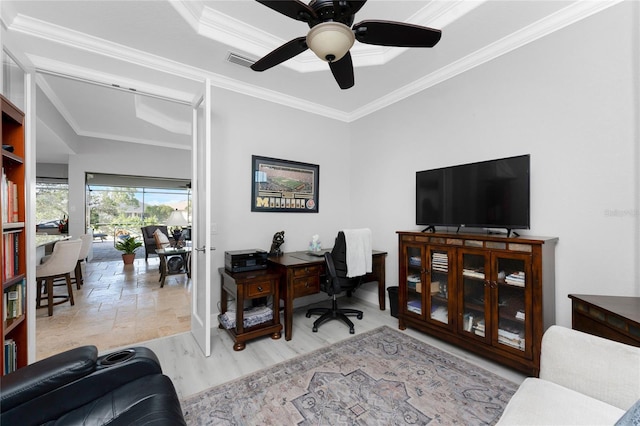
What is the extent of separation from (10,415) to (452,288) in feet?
9.08

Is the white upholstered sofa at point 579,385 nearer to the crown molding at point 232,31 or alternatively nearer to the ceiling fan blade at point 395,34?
the ceiling fan blade at point 395,34

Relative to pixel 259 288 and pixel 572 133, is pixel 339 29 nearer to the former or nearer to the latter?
pixel 572 133

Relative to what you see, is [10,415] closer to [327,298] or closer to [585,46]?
[327,298]

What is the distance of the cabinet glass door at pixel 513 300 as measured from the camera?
1958mm

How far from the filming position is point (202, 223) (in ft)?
8.04

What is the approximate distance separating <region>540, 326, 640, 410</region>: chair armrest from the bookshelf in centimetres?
295

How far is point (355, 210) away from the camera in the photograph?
158 inches

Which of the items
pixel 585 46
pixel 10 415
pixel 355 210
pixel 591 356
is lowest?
pixel 10 415

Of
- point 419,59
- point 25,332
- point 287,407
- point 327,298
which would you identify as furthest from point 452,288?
point 25,332

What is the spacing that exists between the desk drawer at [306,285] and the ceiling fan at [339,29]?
204 centimetres

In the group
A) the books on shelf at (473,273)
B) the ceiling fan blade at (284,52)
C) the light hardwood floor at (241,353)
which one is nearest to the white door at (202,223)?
the light hardwood floor at (241,353)

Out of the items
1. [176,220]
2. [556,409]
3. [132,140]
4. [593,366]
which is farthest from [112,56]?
Answer: [132,140]

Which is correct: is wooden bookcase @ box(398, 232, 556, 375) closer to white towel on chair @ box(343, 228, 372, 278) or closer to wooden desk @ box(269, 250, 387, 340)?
white towel on chair @ box(343, 228, 372, 278)

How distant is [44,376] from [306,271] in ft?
6.43
